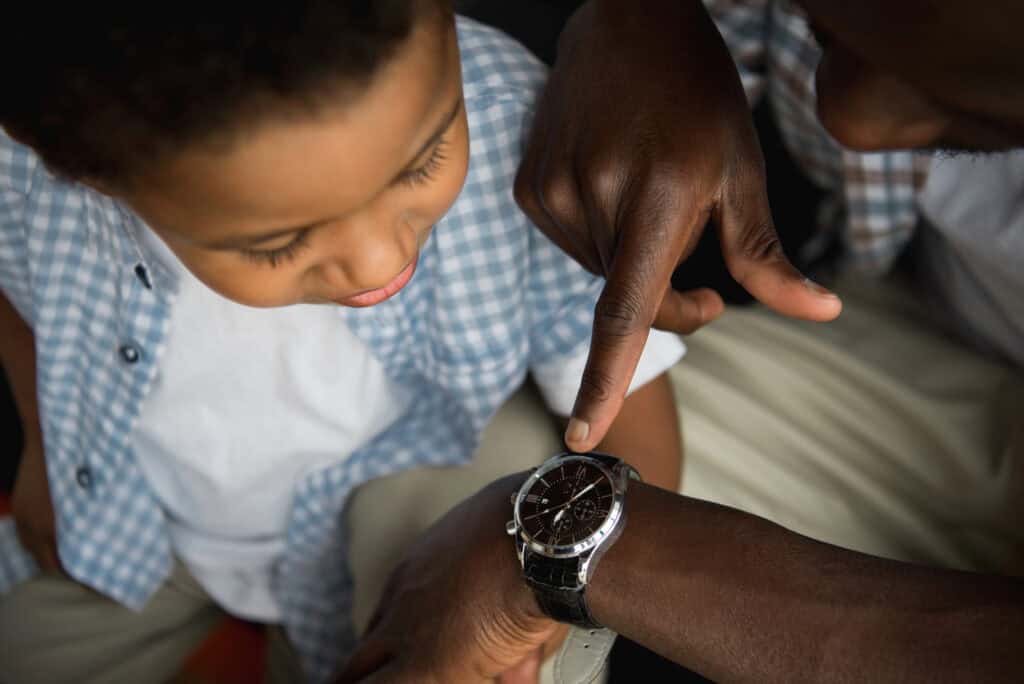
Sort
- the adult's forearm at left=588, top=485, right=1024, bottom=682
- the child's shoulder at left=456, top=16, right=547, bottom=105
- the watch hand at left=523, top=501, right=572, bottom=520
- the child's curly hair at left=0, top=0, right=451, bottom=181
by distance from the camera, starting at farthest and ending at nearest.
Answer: the child's shoulder at left=456, top=16, right=547, bottom=105 < the watch hand at left=523, top=501, right=572, bottom=520 < the adult's forearm at left=588, top=485, right=1024, bottom=682 < the child's curly hair at left=0, top=0, right=451, bottom=181

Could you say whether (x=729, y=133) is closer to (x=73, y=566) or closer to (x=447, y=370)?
(x=447, y=370)

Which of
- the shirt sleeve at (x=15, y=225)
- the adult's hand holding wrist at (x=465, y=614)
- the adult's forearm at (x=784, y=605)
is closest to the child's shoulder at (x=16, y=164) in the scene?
the shirt sleeve at (x=15, y=225)

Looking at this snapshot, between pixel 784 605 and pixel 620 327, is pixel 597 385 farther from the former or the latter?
pixel 784 605

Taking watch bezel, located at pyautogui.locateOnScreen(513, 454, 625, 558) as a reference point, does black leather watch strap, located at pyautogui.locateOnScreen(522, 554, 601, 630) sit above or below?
below

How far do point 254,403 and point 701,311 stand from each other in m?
0.46

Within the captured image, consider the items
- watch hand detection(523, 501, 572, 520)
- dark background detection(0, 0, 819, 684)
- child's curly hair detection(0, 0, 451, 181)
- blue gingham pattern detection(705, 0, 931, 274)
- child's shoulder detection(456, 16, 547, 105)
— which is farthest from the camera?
dark background detection(0, 0, 819, 684)

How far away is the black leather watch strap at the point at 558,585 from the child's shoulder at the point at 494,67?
1.38 ft

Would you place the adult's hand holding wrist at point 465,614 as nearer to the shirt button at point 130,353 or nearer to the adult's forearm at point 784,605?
the adult's forearm at point 784,605

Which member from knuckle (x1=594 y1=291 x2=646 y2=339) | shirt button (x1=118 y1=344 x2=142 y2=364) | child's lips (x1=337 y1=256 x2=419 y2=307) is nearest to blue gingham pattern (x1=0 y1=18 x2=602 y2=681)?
shirt button (x1=118 y1=344 x2=142 y2=364)

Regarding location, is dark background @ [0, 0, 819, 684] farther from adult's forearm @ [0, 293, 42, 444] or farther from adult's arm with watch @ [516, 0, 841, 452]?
adult's forearm @ [0, 293, 42, 444]

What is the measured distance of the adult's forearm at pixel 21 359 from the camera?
3.76 feet

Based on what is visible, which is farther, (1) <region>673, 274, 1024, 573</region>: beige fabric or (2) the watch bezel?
(1) <region>673, 274, 1024, 573</region>: beige fabric

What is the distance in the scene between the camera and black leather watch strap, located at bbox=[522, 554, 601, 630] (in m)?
0.78

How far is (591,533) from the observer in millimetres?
781
